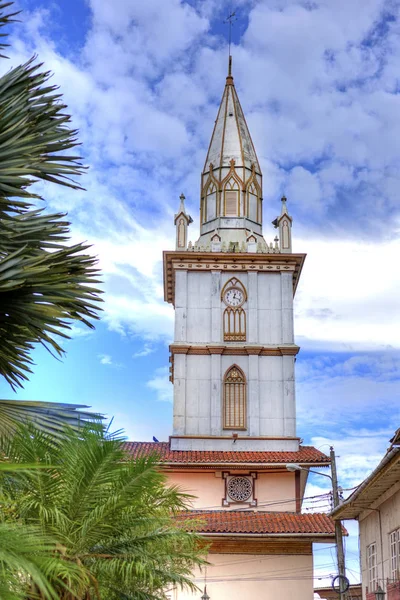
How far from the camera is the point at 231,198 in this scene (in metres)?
40.6

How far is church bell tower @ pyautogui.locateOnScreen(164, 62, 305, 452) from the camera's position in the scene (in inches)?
1414

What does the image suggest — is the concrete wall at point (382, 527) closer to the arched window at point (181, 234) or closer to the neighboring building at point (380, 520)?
the neighboring building at point (380, 520)

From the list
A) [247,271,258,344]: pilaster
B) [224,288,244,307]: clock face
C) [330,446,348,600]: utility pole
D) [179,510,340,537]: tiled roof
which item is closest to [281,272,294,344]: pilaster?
[247,271,258,344]: pilaster

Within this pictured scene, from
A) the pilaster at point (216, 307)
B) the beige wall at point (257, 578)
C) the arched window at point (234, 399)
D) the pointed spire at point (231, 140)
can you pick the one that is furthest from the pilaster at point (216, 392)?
the pointed spire at point (231, 140)

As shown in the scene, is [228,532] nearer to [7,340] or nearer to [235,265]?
[235,265]

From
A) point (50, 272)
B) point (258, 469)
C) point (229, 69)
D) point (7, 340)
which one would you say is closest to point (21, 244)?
point (50, 272)

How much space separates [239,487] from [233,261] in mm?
9703

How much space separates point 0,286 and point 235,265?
27.1 meters

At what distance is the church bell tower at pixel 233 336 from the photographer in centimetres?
3591

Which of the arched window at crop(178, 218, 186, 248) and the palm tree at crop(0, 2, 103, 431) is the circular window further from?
the palm tree at crop(0, 2, 103, 431)

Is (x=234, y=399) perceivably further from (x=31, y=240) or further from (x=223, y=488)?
(x=31, y=240)

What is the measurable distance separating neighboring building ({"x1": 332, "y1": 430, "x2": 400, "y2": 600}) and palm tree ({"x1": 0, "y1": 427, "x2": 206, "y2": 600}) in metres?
6.41

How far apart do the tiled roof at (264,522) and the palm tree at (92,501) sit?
1709 cm

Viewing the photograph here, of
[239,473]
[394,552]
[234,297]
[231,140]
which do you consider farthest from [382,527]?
[231,140]
